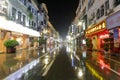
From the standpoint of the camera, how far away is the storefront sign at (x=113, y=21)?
26.0 meters

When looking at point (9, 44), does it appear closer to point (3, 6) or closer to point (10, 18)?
Result: point (3, 6)

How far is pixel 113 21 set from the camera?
1093 inches

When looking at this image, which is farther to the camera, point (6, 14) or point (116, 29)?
point (6, 14)

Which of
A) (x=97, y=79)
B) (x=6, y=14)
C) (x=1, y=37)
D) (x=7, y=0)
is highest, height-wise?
(x=7, y=0)

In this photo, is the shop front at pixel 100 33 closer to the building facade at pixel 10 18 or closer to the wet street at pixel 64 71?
the building facade at pixel 10 18

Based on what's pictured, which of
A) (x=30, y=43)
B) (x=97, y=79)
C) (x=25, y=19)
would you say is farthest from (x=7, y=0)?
(x=97, y=79)

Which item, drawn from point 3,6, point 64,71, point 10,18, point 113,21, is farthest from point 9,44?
point 64,71

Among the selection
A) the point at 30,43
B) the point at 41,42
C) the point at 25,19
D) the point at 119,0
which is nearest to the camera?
the point at 119,0

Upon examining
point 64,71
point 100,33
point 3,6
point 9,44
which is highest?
point 3,6

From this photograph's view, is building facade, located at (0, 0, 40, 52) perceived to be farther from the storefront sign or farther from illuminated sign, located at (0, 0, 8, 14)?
the storefront sign

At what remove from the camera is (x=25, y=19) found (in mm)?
47750

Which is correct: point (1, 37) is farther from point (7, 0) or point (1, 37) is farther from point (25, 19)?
point (25, 19)

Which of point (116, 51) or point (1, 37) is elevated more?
point (1, 37)

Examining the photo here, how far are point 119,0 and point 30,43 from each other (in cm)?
3068
